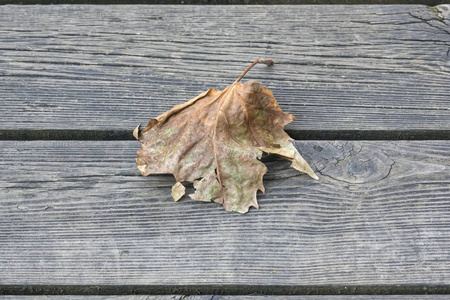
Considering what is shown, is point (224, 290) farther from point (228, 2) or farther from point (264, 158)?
point (228, 2)

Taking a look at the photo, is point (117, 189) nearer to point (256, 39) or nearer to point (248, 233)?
point (248, 233)

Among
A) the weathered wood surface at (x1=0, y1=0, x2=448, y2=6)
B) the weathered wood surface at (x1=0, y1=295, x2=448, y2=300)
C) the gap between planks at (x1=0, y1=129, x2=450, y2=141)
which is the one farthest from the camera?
the weathered wood surface at (x1=0, y1=0, x2=448, y2=6)

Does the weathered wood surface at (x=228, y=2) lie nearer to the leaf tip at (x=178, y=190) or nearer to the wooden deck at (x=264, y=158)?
the wooden deck at (x=264, y=158)

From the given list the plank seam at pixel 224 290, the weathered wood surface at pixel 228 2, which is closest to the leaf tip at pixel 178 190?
the plank seam at pixel 224 290

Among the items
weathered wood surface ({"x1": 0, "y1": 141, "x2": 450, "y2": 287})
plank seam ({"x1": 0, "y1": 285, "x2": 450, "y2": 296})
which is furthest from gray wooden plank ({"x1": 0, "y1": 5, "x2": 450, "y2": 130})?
plank seam ({"x1": 0, "y1": 285, "x2": 450, "y2": 296})

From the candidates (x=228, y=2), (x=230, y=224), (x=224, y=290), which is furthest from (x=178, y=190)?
(x=228, y=2)

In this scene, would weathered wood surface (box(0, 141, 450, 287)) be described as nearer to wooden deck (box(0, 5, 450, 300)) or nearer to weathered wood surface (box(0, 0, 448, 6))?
wooden deck (box(0, 5, 450, 300))
